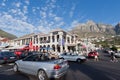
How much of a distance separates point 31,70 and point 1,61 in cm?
1018

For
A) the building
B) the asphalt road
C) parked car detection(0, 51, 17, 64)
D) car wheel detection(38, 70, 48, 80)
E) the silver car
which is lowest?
the asphalt road

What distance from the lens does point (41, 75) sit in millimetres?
9664

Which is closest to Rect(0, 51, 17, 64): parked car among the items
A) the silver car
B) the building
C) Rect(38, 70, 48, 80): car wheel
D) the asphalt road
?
the asphalt road

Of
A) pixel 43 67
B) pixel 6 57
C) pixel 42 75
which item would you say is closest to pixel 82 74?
pixel 42 75

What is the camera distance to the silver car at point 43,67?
9083 mm

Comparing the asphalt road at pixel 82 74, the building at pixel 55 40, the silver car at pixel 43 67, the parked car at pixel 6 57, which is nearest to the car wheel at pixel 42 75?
the silver car at pixel 43 67

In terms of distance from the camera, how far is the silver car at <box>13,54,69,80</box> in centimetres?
908

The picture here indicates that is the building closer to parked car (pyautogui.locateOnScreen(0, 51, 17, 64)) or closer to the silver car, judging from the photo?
parked car (pyautogui.locateOnScreen(0, 51, 17, 64))

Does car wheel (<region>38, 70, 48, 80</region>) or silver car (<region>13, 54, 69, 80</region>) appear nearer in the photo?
silver car (<region>13, 54, 69, 80</region>)

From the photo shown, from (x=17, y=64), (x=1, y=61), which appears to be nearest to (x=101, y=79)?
(x=17, y=64)

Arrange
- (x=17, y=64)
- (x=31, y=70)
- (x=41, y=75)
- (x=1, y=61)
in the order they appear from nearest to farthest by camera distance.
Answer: (x=41, y=75) < (x=31, y=70) < (x=17, y=64) < (x=1, y=61)

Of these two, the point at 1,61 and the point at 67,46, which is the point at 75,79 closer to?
the point at 1,61

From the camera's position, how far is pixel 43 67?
9.45 m

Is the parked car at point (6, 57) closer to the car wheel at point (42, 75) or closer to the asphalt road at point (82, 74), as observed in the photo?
the asphalt road at point (82, 74)
